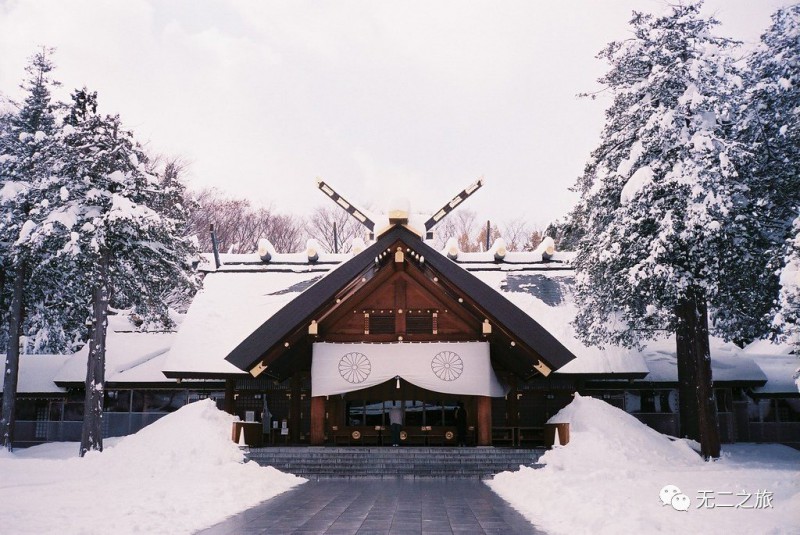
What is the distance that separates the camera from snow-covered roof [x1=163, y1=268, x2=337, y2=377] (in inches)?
818

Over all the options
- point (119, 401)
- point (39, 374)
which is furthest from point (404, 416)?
point (39, 374)

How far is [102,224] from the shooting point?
706 inches

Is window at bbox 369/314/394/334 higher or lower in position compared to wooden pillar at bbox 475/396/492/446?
higher

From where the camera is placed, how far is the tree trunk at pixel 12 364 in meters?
21.5

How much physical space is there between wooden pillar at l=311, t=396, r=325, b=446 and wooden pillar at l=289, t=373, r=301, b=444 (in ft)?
7.42

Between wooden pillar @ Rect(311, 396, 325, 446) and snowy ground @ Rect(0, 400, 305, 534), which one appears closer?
snowy ground @ Rect(0, 400, 305, 534)

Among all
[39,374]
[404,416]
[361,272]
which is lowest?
[404,416]

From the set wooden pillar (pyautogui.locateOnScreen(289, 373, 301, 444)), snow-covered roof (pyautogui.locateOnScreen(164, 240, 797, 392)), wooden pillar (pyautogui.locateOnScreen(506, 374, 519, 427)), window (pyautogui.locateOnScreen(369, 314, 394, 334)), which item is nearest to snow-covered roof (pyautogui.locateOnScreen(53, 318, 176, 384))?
snow-covered roof (pyautogui.locateOnScreen(164, 240, 797, 392))

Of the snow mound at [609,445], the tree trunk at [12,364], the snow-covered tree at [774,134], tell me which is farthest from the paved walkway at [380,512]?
the tree trunk at [12,364]

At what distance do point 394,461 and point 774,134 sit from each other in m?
12.1

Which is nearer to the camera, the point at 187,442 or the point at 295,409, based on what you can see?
the point at 187,442

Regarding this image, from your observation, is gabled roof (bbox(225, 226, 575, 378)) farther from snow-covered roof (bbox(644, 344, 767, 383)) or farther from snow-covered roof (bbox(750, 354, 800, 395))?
snow-covered roof (bbox(750, 354, 800, 395))

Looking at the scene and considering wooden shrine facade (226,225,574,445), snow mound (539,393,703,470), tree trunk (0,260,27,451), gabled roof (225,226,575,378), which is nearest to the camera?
snow mound (539,393,703,470)

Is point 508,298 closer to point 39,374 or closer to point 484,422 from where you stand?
point 484,422
